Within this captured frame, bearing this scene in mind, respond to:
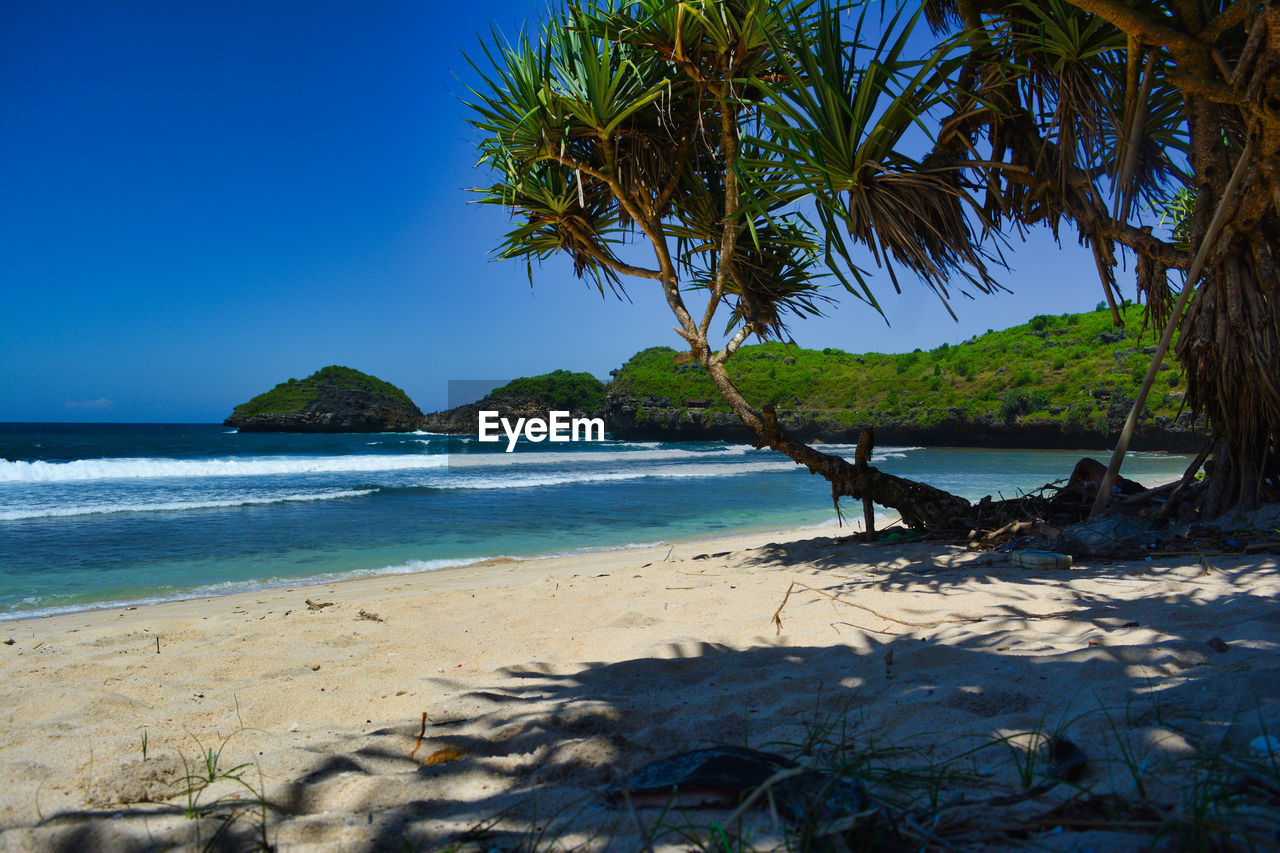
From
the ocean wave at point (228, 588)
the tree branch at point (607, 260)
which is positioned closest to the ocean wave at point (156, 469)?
the ocean wave at point (228, 588)

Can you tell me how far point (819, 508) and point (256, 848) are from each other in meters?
11.8

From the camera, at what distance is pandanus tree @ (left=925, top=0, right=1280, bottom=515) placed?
131 inches

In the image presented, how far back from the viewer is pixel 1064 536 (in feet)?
13.5

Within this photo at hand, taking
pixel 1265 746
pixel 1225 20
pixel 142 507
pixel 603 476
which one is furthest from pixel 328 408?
pixel 1265 746

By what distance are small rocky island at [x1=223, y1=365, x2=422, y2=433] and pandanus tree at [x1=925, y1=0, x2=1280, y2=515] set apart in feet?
198

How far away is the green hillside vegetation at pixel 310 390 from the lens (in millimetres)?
58125

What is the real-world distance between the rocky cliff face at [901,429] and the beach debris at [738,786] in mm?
18430

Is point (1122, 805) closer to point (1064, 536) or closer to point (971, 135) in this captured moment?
point (1064, 536)

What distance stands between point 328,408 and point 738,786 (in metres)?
62.7

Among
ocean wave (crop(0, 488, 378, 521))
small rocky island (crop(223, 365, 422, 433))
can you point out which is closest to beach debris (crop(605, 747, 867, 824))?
ocean wave (crop(0, 488, 378, 521))

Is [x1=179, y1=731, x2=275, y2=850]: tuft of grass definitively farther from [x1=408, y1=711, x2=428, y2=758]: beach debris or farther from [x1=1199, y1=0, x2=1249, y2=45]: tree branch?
[x1=1199, y1=0, x2=1249, y2=45]: tree branch

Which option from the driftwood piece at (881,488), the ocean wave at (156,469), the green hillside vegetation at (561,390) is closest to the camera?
the driftwood piece at (881,488)

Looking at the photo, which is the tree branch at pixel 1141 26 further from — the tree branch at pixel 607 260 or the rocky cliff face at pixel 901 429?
the rocky cliff face at pixel 901 429

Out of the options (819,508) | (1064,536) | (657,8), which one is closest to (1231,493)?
(1064,536)
